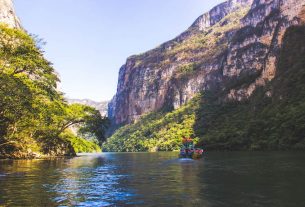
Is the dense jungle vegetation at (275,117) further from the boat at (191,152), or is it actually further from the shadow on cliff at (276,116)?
the boat at (191,152)

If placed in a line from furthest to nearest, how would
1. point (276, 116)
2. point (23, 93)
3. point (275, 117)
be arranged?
point (275, 117) → point (276, 116) → point (23, 93)

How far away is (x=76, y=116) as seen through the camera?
8412 centimetres

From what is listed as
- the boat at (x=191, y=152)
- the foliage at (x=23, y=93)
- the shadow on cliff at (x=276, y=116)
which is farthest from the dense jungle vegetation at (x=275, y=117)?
the foliage at (x=23, y=93)

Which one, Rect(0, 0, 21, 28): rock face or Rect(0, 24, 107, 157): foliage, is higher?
Rect(0, 0, 21, 28): rock face

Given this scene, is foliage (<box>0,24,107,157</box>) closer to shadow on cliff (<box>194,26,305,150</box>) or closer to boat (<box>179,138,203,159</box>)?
boat (<box>179,138,203,159</box>)

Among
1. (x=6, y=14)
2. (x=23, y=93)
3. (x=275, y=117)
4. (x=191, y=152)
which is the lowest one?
(x=191, y=152)

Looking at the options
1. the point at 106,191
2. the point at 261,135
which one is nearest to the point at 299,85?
the point at 261,135

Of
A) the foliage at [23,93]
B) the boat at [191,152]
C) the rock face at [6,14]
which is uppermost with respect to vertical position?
A: the rock face at [6,14]

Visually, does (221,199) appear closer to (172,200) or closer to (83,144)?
(172,200)

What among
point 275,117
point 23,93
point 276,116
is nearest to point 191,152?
point 23,93

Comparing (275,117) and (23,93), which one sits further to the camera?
(275,117)

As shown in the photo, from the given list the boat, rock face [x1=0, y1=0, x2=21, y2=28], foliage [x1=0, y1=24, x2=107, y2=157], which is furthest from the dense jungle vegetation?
rock face [x1=0, y1=0, x2=21, y2=28]

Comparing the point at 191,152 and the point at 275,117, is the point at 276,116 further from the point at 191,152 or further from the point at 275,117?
the point at 191,152

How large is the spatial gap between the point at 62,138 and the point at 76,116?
6.89 meters
